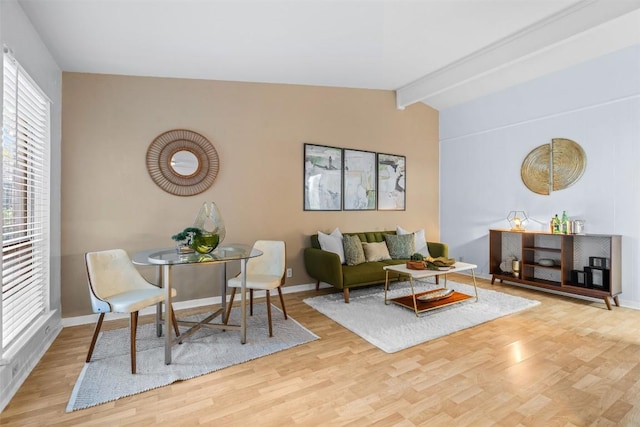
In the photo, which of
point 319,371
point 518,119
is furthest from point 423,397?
point 518,119

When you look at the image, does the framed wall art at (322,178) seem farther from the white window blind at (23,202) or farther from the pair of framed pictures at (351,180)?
the white window blind at (23,202)

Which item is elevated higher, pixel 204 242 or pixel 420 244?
pixel 204 242

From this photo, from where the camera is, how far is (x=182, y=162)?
3789 mm

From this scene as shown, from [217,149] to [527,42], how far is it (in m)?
3.60

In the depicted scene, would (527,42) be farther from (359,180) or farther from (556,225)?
(359,180)

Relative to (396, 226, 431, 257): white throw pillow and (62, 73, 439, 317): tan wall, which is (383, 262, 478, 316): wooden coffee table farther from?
(62, 73, 439, 317): tan wall

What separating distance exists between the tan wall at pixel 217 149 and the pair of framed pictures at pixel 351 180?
0.40 feet

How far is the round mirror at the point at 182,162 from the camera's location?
12.0 ft

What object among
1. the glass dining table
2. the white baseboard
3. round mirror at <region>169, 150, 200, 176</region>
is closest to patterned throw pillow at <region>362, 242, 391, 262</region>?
the white baseboard

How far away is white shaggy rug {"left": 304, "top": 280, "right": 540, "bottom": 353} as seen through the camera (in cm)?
302

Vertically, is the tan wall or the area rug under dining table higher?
the tan wall

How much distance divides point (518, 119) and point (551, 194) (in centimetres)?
123

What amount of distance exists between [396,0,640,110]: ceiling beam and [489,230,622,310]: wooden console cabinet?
2.25 m

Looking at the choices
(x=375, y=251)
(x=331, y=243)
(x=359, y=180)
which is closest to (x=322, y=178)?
(x=359, y=180)
